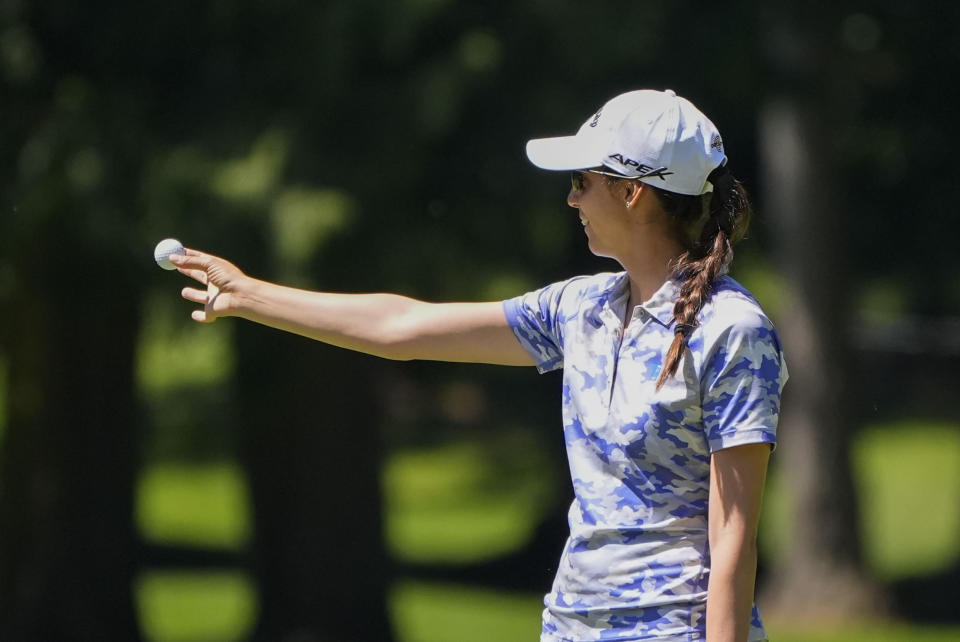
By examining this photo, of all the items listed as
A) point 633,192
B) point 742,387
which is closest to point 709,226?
point 633,192

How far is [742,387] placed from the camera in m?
2.30

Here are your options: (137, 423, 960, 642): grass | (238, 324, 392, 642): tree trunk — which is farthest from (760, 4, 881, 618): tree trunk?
(238, 324, 392, 642): tree trunk

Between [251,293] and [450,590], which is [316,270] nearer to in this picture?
[251,293]

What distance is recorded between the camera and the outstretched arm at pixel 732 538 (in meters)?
2.30

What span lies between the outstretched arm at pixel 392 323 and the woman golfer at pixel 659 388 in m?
0.11

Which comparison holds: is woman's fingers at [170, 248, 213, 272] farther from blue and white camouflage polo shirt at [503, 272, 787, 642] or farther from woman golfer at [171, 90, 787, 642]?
blue and white camouflage polo shirt at [503, 272, 787, 642]

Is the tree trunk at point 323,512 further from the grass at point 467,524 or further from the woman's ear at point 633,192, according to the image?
the woman's ear at point 633,192

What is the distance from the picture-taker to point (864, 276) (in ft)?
64.2

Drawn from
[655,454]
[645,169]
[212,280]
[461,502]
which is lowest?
[461,502]

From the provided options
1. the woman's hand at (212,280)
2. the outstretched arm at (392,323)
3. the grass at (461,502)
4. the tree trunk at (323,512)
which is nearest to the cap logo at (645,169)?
the outstretched arm at (392,323)

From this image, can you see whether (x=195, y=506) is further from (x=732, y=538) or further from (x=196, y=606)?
(x=732, y=538)

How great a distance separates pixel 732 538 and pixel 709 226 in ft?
1.77

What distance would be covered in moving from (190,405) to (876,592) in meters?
5.54

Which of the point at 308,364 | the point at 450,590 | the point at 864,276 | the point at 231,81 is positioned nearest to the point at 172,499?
the point at 450,590
